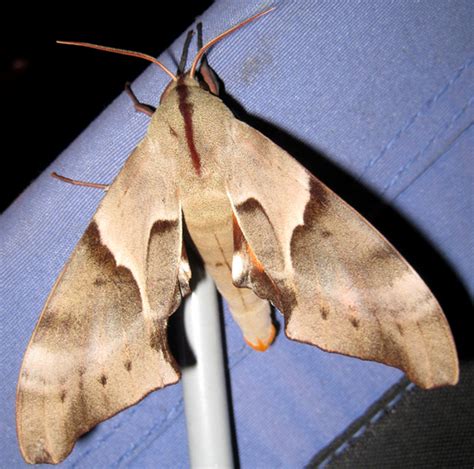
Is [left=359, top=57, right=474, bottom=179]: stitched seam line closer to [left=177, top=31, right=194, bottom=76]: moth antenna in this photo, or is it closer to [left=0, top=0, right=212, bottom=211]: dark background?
[left=177, top=31, right=194, bottom=76]: moth antenna

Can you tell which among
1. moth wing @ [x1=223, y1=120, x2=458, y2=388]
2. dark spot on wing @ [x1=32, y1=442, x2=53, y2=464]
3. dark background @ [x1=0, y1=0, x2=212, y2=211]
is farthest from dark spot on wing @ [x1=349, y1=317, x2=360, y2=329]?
dark background @ [x1=0, y1=0, x2=212, y2=211]

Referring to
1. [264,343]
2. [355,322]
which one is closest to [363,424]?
[264,343]

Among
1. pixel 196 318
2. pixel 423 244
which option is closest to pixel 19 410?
pixel 196 318

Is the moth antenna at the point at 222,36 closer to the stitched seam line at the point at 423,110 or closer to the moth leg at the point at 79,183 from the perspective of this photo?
→ the moth leg at the point at 79,183

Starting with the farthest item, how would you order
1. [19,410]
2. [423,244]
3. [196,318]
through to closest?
[423,244], [196,318], [19,410]

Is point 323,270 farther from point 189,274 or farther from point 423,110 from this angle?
point 423,110

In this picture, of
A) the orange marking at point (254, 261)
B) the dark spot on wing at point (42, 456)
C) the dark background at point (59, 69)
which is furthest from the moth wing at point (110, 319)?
the dark background at point (59, 69)

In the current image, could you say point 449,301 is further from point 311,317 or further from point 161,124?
point 161,124
